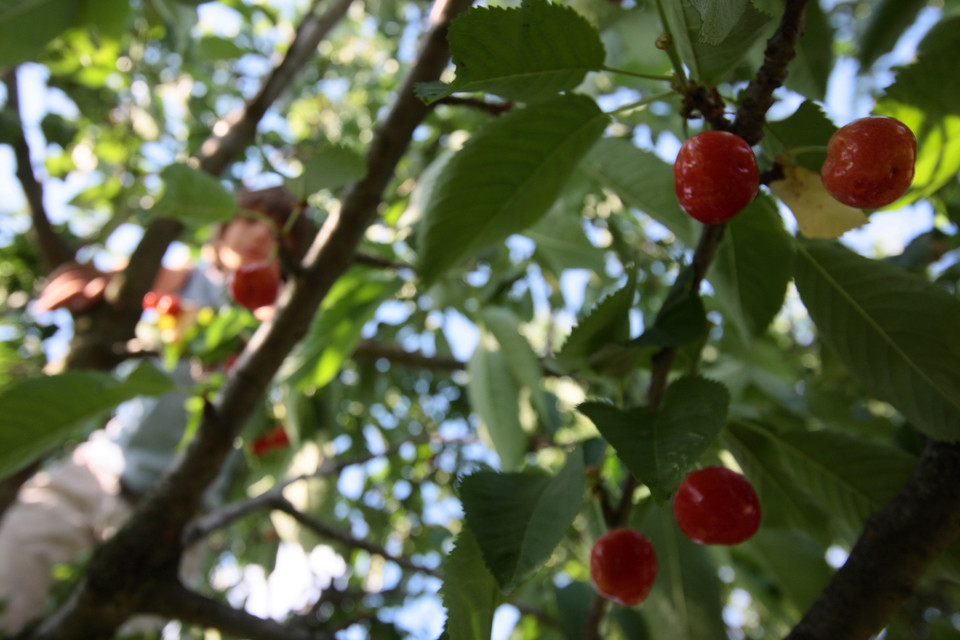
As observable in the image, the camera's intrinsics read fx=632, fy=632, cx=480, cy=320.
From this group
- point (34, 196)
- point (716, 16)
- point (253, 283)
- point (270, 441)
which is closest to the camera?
point (716, 16)

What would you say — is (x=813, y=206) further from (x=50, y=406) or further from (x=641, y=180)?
(x=50, y=406)

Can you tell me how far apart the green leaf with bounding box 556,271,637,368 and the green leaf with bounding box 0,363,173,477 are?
772 mm

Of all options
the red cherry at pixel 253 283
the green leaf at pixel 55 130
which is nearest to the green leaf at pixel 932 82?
the red cherry at pixel 253 283

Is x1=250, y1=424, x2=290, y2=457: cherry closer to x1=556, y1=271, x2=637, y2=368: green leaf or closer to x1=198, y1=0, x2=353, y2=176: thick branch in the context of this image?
x1=198, y1=0, x2=353, y2=176: thick branch

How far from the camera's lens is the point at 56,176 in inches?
109

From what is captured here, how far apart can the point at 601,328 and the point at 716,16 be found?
34 centimetres

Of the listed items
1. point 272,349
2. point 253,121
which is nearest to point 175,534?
point 272,349

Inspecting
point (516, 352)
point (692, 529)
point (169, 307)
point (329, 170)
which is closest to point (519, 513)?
point (692, 529)

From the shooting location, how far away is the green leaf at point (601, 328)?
68 centimetres

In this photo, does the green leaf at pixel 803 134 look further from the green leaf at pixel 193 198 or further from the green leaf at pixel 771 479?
the green leaf at pixel 193 198

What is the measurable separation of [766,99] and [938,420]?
37cm

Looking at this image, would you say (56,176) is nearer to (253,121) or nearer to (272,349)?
(253,121)

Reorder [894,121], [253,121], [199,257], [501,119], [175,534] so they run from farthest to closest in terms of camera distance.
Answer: [199,257] → [253,121] → [175,534] → [501,119] → [894,121]

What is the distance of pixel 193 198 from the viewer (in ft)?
3.24
